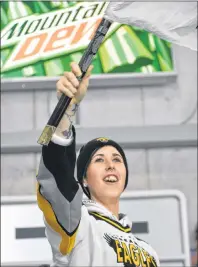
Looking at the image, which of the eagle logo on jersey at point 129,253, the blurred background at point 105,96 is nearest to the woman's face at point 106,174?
the eagle logo on jersey at point 129,253

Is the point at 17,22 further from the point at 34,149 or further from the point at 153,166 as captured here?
the point at 153,166

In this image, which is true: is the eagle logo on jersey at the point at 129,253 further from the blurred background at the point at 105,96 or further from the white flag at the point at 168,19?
the blurred background at the point at 105,96

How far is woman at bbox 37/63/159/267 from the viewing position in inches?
56.0

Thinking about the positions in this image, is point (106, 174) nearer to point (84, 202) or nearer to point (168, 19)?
point (84, 202)

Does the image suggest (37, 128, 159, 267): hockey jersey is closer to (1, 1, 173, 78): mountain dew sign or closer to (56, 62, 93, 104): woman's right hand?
(56, 62, 93, 104): woman's right hand

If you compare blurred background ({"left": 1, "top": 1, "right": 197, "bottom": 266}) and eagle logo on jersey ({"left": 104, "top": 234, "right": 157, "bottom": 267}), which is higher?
blurred background ({"left": 1, "top": 1, "right": 197, "bottom": 266})

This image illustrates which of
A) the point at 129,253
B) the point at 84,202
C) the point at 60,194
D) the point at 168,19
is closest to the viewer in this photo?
the point at 60,194

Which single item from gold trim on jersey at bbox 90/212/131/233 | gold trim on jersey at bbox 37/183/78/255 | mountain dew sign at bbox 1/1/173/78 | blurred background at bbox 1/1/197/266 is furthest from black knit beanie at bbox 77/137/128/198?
mountain dew sign at bbox 1/1/173/78

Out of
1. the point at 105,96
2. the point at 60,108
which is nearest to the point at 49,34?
the point at 105,96

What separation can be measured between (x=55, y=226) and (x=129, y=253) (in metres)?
0.27

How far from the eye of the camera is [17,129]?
12.3 ft

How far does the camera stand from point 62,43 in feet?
12.4

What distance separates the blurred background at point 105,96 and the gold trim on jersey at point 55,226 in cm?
206

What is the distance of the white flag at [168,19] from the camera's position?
4.99 feet
